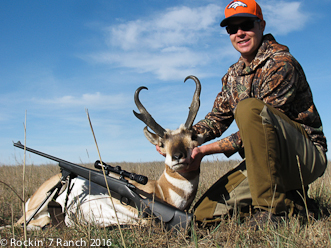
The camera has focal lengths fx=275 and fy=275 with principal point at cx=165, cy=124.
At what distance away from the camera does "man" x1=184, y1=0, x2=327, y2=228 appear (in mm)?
3008

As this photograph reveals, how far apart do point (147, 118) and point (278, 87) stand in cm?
195

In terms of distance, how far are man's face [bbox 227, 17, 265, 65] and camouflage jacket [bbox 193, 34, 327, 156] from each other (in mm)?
131

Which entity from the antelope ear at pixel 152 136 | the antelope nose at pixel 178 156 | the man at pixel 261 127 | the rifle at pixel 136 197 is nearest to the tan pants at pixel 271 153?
the man at pixel 261 127

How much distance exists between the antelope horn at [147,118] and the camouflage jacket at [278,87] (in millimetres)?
1043

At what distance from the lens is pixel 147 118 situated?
434 centimetres

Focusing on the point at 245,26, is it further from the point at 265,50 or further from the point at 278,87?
the point at 278,87

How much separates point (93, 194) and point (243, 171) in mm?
2352

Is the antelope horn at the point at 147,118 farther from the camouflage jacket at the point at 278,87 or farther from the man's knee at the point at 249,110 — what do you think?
the man's knee at the point at 249,110

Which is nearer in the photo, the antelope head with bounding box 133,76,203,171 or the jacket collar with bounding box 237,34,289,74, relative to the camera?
the jacket collar with bounding box 237,34,289,74

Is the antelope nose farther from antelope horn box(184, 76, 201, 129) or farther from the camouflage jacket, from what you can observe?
antelope horn box(184, 76, 201, 129)

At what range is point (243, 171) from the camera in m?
4.05

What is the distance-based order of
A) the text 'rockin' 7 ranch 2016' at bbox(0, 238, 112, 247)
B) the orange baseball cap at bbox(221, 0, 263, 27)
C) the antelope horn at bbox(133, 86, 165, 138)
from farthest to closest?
the antelope horn at bbox(133, 86, 165, 138), the orange baseball cap at bbox(221, 0, 263, 27), the text 'rockin' 7 ranch 2016' at bbox(0, 238, 112, 247)

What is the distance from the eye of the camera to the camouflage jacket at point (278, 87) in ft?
11.6

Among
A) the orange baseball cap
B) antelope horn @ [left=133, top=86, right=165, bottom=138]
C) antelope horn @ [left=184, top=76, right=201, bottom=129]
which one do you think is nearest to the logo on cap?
the orange baseball cap
